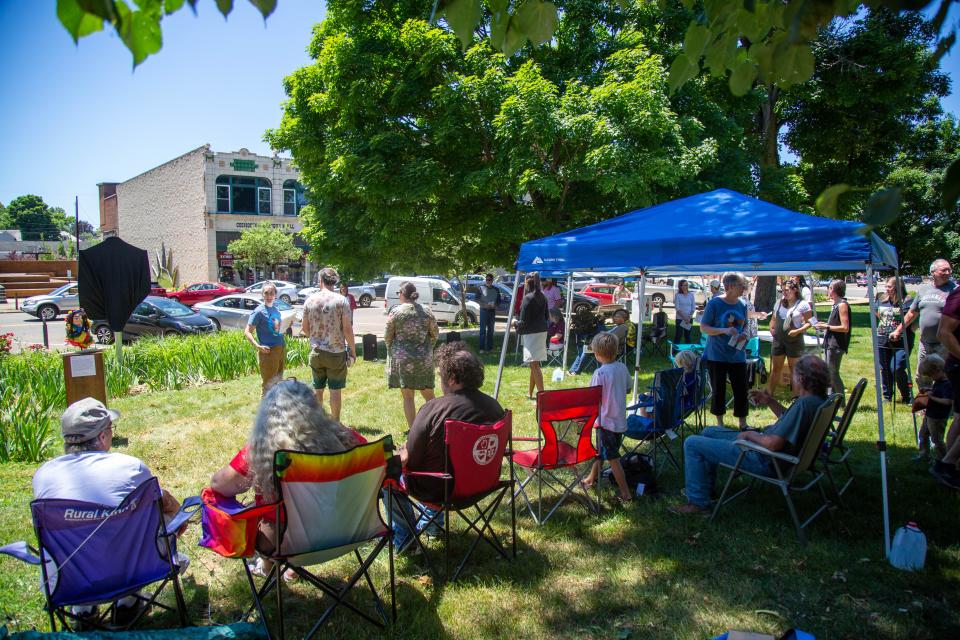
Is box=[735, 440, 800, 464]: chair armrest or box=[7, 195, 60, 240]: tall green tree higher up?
box=[7, 195, 60, 240]: tall green tree

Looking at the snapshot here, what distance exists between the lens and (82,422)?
2.93 m

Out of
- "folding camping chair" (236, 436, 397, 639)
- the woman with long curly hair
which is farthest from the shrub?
"folding camping chair" (236, 436, 397, 639)

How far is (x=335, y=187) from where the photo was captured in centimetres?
1270

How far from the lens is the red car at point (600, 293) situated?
23.6 metres

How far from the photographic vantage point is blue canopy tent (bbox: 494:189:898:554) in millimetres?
4102

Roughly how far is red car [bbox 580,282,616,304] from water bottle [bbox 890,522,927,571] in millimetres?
19752

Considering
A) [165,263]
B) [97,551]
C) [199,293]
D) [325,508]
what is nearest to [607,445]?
[325,508]

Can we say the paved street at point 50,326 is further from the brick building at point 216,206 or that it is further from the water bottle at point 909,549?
the water bottle at point 909,549

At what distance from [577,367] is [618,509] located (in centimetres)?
593

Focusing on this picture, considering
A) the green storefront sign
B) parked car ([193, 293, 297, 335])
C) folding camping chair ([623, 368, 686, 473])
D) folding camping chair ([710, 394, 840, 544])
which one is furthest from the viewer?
the green storefront sign

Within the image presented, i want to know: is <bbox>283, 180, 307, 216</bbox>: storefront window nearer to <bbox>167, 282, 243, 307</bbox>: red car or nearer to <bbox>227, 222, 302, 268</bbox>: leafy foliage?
<bbox>227, 222, 302, 268</bbox>: leafy foliage

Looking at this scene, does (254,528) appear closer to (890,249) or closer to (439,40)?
(890,249)

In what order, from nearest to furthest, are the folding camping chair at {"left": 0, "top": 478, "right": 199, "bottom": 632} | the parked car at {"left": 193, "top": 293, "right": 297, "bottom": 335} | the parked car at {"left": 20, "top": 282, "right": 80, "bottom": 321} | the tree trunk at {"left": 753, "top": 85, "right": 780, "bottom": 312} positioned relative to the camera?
1. the folding camping chair at {"left": 0, "top": 478, "right": 199, "bottom": 632}
2. the parked car at {"left": 193, "top": 293, "right": 297, "bottom": 335}
3. the tree trunk at {"left": 753, "top": 85, "right": 780, "bottom": 312}
4. the parked car at {"left": 20, "top": 282, "right": 80, "bottom": 321}

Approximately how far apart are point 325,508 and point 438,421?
945 mm
